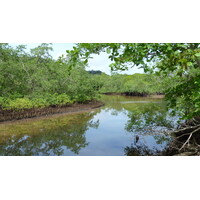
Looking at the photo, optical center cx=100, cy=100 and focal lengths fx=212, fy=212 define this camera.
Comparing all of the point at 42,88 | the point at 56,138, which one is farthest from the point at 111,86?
the point at 56,138

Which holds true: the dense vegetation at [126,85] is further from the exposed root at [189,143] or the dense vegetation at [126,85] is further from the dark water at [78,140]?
the exposed root at [189,143]

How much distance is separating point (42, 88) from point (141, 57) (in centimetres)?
952

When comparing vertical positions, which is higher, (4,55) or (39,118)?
(4,55)

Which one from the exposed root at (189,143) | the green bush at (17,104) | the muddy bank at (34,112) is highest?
the exposed root at (189,143)

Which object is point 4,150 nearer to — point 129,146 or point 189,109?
point 129,146

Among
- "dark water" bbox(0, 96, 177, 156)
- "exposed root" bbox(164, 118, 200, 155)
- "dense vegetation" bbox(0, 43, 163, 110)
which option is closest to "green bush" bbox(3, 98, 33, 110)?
"dense vegetation" bbox(0, 43, 163, 110)

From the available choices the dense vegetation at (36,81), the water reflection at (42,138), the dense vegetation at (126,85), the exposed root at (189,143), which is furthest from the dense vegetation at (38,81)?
the dense vegetation at (126,85)

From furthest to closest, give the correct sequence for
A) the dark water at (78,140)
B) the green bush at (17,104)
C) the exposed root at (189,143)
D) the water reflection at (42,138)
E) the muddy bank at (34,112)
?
the muddy bank at (34,112), the green bush at (17,104), the water reflection at (42,138), the dark water at (78,140), the exposed root at (189,143)

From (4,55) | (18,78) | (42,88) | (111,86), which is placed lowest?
(111,86)

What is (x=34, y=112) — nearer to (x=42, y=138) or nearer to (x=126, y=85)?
(x=42, y=138)

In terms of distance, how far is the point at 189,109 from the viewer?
14.2 feet

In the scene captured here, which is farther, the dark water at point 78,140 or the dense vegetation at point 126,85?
the dense vegetation at point 126,85

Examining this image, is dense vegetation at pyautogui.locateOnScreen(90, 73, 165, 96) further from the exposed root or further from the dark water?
the exposed root

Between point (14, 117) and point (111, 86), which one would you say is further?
point (111, 86)
